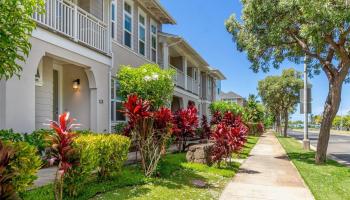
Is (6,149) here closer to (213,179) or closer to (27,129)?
(27,129)

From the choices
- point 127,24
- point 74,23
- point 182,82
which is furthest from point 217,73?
point 74,23

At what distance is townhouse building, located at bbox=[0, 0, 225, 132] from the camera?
9258 millimetres

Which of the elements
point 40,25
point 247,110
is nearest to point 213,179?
point 40,25

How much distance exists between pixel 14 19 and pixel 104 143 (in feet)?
10.3

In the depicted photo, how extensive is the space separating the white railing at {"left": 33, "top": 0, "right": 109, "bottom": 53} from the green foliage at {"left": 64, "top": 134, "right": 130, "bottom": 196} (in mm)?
4214

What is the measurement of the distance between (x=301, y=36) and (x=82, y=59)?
8.00 meters

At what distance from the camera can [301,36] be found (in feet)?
43.5

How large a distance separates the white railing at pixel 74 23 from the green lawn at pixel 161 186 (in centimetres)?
483

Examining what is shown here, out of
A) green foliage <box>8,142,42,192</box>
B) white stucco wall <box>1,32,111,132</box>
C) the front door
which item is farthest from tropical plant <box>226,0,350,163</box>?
green foliage <box>8,142,42,192</box>

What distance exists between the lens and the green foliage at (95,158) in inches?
256

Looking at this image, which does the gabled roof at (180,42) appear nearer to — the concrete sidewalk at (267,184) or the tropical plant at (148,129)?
the concrete sidewalk at (267,184)

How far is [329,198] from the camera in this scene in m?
8.21

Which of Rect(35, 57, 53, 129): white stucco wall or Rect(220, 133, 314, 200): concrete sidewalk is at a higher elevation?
Rect(35, 57, 53, 129): white stucco wall

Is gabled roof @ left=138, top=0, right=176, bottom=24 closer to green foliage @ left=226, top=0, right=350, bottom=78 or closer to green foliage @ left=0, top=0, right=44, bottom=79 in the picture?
green foliage @ left=226, top=0, right=350, bottom=78
